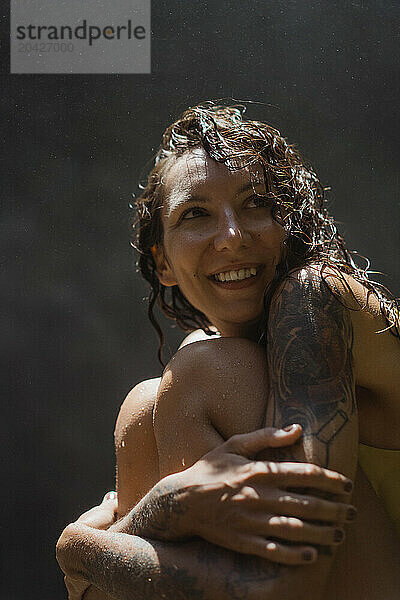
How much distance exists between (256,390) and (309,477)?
0.19 metres

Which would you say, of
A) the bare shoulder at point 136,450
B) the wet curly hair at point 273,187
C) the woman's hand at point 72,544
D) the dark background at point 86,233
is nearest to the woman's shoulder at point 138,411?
the bare shoulder at point 136,450

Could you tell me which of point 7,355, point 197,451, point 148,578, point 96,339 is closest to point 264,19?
point 96,339

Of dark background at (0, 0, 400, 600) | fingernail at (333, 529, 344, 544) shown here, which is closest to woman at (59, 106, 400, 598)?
fingernail at (333, 529, 344, 544)

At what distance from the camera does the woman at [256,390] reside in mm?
1000

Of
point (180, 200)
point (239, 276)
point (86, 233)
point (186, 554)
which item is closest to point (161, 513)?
point (186, 554)

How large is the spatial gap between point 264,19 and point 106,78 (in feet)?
1.86

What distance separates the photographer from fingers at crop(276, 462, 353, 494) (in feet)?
3.27

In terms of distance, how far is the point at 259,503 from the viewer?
A: 3.26ft

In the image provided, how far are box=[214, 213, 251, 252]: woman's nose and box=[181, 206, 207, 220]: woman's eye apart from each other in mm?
66

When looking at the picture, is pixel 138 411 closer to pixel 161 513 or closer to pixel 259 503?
pixel 161 513

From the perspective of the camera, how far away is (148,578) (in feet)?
3.46

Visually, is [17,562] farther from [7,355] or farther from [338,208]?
[338,208]

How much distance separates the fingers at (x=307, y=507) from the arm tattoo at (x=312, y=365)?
6cm

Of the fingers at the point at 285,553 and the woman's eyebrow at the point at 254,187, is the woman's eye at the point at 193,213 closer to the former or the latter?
the woman's eyebrow at the point at 254,187
